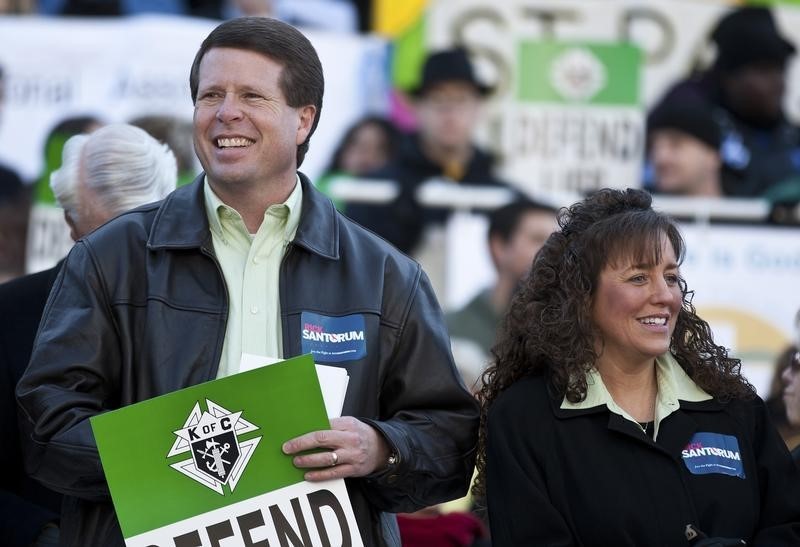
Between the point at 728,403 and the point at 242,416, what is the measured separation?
4.47 ft

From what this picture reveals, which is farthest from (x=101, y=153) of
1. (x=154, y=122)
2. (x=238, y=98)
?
(x=154, y=122)

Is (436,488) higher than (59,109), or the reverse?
(59,109)

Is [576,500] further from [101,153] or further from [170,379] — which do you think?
[101,153]

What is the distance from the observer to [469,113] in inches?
365

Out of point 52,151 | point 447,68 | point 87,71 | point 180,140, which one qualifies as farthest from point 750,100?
point 52,151

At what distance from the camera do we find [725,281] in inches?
364

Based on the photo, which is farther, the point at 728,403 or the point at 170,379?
the point at 728,403

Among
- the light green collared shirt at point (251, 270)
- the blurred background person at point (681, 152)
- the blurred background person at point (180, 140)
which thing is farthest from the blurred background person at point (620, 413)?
the blurred background person at point (681, 152)

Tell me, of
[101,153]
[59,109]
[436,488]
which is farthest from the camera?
[59,109]

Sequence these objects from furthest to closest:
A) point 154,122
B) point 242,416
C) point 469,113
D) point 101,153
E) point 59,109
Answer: point 469,113 → point 59,109 → point 154,122 → point 101,153 → point 242,416

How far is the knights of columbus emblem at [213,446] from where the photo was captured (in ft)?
11.1

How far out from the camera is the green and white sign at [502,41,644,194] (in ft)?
30.2

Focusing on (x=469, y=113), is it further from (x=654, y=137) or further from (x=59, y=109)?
(x=59, y=109)

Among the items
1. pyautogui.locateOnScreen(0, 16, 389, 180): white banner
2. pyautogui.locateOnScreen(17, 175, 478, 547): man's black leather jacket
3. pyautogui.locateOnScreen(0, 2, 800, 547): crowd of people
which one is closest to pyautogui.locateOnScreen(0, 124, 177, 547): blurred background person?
pyautogui.locateOnScreen(0, 2, 800, 547): crowd of people
